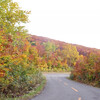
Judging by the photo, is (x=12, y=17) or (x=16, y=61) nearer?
(x=16, y=61)

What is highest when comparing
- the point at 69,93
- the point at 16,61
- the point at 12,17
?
the point at 12,17

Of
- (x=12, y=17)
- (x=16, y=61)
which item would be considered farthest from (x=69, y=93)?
(x=12, y=17)

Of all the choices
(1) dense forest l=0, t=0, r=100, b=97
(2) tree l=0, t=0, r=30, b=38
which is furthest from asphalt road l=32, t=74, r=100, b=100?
(2) tree l=0, t=0, r=30, b=38

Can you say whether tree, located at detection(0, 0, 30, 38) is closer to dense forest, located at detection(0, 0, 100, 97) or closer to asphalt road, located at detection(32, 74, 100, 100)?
dense forest, located at detection(0, 0, 100, 97)

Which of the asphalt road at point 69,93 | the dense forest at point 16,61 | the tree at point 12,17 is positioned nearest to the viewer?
the dense forest at point 16,61

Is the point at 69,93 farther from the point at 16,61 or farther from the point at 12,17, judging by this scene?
the point at 12,17

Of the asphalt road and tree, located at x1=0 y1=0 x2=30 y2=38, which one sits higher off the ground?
tree, located at x1=0 y1=0 x2=30 y2=38

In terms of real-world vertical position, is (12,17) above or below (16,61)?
above

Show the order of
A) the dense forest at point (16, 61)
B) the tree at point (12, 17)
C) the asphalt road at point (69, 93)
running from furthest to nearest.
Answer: the tree at point (12, 17), the asphalt road at point (69, 93), the dense forest at point (16, 61)

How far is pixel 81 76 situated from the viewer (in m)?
20.7

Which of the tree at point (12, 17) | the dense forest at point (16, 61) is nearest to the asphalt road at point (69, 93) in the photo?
the dense forest at point (16, 61)

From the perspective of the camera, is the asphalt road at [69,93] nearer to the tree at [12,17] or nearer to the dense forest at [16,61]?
the dense forest at [16,61]

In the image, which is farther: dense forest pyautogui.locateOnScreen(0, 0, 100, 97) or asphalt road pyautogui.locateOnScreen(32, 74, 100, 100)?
asphalt road pyautogui.locateOnScreen(32, 74, 100, 100)

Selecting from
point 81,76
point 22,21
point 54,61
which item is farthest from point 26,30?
point 54,61
